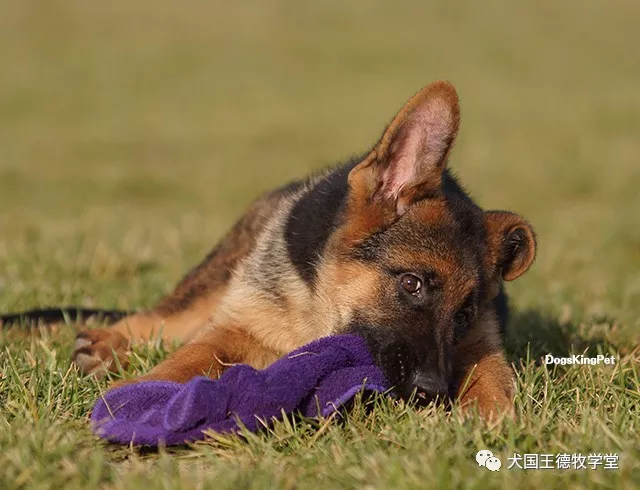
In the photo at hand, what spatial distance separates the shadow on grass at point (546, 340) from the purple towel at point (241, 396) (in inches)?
50.2

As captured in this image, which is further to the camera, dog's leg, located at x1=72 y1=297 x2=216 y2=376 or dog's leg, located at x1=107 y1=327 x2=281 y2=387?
dog's leg, located at x1=72 y1=297 x2=216 y2=376

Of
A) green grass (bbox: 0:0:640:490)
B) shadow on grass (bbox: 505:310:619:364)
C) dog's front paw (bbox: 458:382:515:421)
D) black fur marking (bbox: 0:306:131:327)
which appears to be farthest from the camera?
black fur marking (bbox: 0:306:131:327)

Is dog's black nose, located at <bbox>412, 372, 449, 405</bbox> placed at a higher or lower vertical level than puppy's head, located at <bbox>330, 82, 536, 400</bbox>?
lower

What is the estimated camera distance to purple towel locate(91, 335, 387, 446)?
373 centimetres

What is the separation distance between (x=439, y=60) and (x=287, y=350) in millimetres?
24860

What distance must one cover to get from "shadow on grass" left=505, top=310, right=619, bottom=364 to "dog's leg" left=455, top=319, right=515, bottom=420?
26cm

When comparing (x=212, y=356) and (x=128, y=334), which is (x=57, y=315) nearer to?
(x=128, y=334)

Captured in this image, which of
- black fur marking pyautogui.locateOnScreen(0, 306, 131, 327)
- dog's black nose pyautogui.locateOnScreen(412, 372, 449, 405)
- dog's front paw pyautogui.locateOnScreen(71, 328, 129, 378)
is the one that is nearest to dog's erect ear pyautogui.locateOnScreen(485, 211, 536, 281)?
dog's black nose pyautogui.locateOnScreen(412, 372, 449, 405)

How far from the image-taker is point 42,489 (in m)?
3.16

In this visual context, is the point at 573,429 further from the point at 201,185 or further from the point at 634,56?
the point at 634,56

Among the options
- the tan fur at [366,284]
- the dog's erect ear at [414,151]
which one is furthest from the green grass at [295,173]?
the dog's erect ear at [414,151]

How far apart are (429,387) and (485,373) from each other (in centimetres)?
57

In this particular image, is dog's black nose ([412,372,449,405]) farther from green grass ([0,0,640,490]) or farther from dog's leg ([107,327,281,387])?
dog's leg ([107,327,281,387])

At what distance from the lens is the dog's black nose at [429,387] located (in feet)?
13.2
